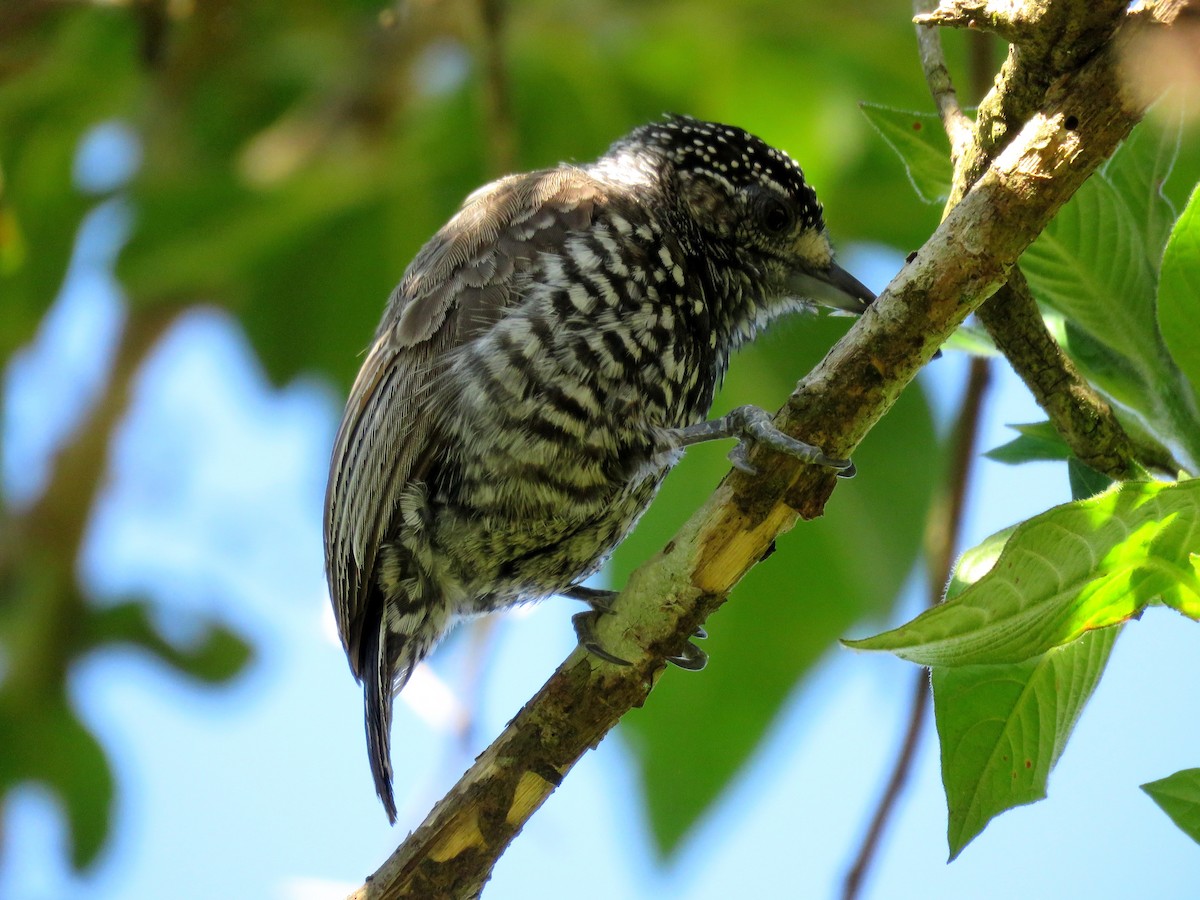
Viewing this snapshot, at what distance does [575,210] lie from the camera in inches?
127

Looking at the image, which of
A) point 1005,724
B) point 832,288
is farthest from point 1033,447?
point 832,288

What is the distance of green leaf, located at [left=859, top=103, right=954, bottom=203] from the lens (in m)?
1.99

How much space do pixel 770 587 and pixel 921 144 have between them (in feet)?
8.52

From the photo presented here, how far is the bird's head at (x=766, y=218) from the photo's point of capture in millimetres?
3541

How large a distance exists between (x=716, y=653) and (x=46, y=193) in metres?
2.74

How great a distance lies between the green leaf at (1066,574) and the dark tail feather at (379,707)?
1691 mm

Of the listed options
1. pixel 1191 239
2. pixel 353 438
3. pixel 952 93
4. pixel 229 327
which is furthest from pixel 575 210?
pixel 229 327

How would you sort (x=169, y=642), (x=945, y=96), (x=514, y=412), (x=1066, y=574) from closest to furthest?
(x=1066, y=574)
(x=945, y=96)
(x=514, y=412)
(x=169, y=642)

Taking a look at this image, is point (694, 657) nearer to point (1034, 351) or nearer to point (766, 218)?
point (766, 218)

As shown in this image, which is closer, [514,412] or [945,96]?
[945,96]

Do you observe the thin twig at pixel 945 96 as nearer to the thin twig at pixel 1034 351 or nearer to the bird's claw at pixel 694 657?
the thin twig at pixel 1034 351

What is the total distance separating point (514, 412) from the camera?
295 centimetres

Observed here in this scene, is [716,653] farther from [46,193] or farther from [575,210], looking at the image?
[46,193]

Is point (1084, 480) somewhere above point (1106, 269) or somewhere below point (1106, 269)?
below
